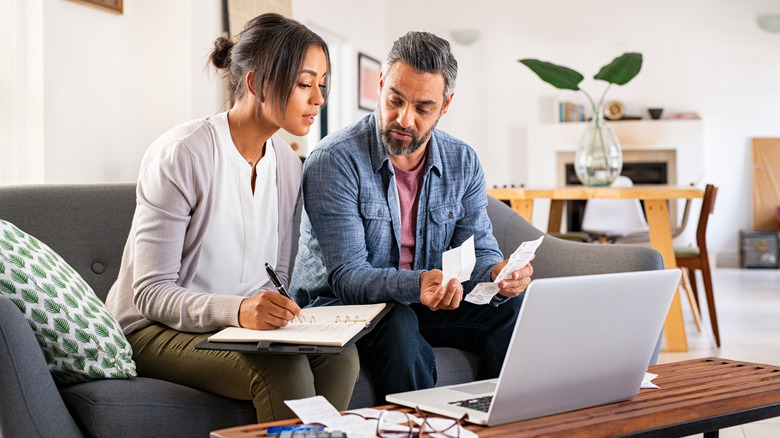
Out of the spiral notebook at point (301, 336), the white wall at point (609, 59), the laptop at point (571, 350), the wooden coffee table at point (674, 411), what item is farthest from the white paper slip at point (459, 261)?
the white wall at point (609, 59)

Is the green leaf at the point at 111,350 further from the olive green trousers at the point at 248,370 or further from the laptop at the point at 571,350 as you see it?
the laptop at the point at 571,350

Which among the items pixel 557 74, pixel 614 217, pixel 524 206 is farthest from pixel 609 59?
pixel 524 206

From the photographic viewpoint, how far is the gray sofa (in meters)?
1.37

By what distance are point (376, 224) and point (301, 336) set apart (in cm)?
65

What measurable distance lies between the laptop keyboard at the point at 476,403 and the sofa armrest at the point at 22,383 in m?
0.69

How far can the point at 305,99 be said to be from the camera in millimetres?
1858

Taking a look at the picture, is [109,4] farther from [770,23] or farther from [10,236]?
[770,23]

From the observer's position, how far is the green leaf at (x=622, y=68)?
160 inches

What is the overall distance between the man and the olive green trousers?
210 millimetres

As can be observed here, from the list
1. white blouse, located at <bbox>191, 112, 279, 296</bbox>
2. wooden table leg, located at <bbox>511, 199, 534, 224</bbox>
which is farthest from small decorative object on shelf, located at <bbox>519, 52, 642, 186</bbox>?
white blouse, located at <bbox>191, 112, 279, 296</bbox>

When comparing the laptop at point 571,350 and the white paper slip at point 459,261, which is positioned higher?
the white paper slip at point 459,261

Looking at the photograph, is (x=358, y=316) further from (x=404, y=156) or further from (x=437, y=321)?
(x=404, y=156)

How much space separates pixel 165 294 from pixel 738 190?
7.68m

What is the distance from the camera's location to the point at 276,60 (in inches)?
71.6
